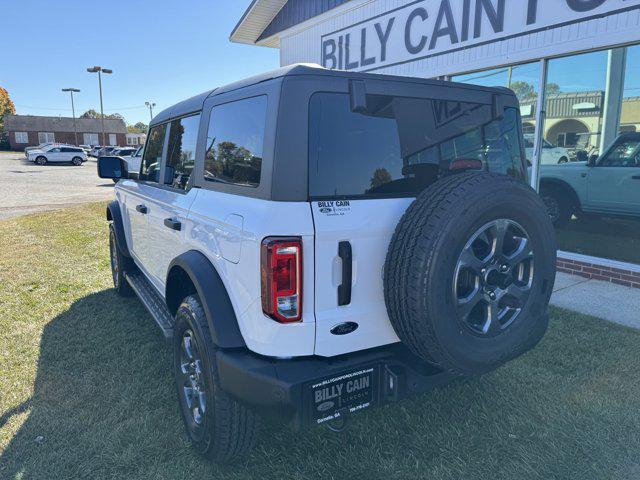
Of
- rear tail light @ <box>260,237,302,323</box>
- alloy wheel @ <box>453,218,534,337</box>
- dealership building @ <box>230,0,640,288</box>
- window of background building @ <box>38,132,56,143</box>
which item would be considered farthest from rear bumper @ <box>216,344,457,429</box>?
window of background building @ <box>38,132,56,143</box>

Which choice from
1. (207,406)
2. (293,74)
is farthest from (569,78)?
(207,406)

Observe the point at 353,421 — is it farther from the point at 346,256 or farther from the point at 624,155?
the point at 624,155

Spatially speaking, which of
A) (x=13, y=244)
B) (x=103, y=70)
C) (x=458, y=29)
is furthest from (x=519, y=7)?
(x=103, y=70)

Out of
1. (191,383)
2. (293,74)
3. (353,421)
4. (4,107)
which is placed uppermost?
(4,107)

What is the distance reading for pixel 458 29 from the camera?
712 cm

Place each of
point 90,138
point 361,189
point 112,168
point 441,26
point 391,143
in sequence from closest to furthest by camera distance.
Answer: point 361,189 < point 391,143 < point 112,168 < point 441,26 < point 90,138

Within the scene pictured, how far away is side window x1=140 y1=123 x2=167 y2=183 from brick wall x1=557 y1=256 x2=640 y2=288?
5270 millimetres

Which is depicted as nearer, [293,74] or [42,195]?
[293,74]

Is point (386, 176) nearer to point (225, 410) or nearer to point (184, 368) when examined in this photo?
point (225, 410)

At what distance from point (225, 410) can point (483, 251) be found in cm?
148

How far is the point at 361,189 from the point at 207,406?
4.38 ft

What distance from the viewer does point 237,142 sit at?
95.3 inches

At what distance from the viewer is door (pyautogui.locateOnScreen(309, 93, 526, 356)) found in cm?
205

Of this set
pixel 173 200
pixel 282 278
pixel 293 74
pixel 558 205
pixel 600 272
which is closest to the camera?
pixel 282 278
